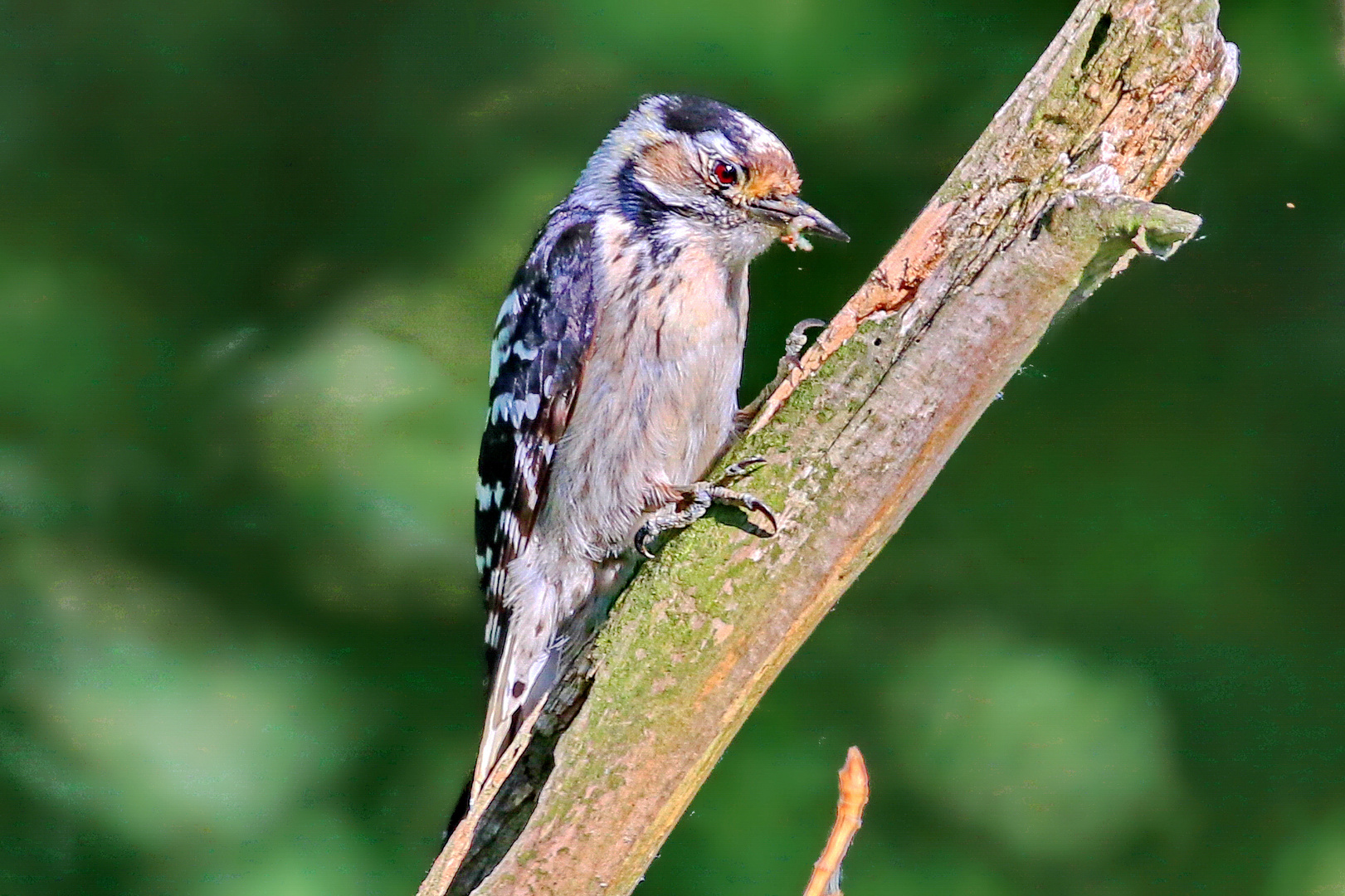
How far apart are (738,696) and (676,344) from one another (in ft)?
2.68

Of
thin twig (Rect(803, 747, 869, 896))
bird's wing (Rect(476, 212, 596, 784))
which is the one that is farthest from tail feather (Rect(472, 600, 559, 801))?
thin twig (Rect(803, 747, 869, 896))

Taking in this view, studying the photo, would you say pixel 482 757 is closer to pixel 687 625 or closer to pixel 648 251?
pixel 687 625

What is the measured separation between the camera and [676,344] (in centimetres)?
238

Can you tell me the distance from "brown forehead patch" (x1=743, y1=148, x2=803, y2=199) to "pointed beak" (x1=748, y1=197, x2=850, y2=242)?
0.06 feet

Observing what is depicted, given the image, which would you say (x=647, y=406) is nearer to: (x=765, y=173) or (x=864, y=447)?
(x=765, y=173)

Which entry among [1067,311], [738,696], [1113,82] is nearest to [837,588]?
[738,696]

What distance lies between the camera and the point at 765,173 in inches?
94.7

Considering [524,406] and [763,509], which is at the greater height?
[524,406]

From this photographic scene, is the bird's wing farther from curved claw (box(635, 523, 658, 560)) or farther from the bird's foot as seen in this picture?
the bird's foot

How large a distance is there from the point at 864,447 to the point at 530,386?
0.92 metres

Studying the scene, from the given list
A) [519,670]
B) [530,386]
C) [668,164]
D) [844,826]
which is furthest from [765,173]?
[844,826]

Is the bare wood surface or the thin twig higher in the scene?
the bare wood surface

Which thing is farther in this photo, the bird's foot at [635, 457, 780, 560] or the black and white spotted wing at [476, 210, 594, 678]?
the black and white spotted wing at [476, 210, 594, 678]

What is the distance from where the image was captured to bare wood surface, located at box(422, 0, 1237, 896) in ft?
5.83
